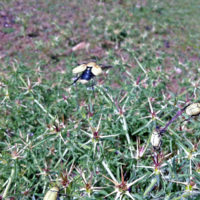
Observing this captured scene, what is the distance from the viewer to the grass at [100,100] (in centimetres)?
195

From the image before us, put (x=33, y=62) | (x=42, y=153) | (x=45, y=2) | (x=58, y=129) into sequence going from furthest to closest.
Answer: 1. (x=45, y=2)
2. (x=33, y=62)
3. (x=42, y=153)
4. (x=58, y=129)

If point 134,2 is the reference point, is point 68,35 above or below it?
below

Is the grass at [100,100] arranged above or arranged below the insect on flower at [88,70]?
below

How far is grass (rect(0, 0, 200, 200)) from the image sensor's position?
76.6 inches

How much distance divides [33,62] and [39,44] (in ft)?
1.59

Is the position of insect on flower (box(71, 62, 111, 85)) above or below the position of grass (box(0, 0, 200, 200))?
above

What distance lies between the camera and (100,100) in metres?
2.78

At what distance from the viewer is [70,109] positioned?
287 centimetres

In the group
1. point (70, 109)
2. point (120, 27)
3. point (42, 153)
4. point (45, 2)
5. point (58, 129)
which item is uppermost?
point (45, 2)

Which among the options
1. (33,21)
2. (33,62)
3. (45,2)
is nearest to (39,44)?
(33,62)

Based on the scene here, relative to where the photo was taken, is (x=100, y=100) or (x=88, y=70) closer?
(x=88, y=70)

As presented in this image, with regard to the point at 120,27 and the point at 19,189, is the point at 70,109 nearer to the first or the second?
the point at 19,189

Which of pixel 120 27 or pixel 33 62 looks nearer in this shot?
pixel 33 62

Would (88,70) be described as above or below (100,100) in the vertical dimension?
above
